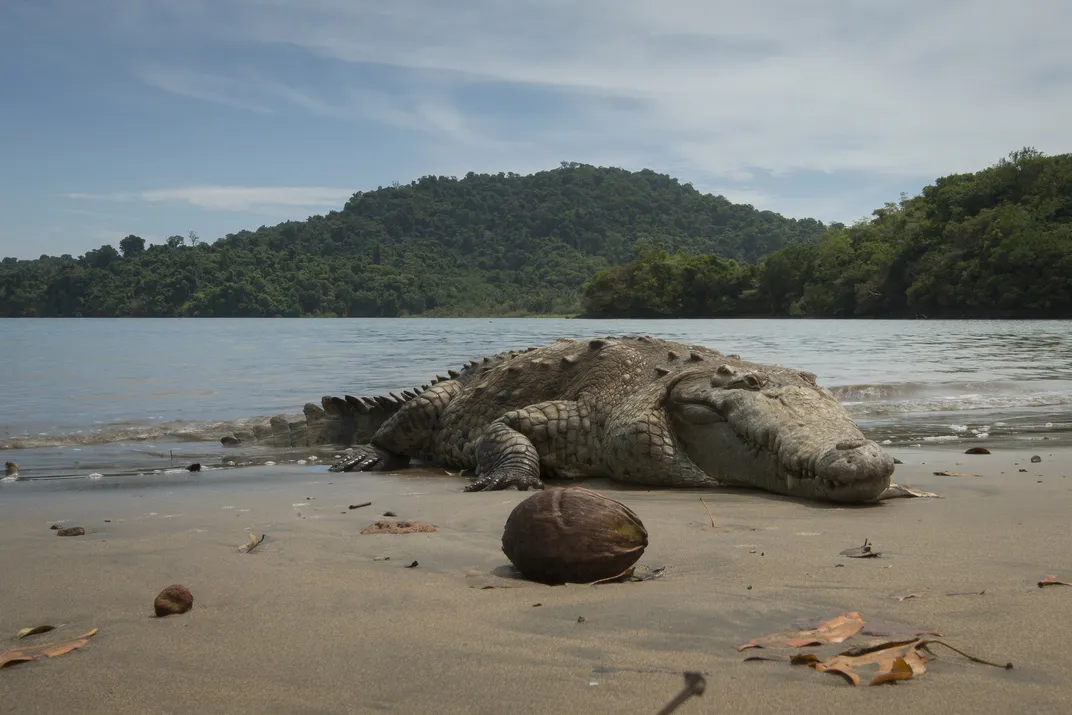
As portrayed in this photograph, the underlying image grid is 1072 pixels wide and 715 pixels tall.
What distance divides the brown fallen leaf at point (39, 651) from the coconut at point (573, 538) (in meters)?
1.28

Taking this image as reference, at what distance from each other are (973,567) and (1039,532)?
810 millimetres

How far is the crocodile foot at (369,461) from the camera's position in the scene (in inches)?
291

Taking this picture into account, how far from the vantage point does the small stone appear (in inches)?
105

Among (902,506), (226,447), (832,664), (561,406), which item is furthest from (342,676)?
(226,447)

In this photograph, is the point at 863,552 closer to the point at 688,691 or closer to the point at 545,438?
the point at 688,691

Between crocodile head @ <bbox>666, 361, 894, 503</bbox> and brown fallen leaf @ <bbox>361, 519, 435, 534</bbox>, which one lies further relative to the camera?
crocodile head @ <bbox>666, 361, 894, 503</bbox>

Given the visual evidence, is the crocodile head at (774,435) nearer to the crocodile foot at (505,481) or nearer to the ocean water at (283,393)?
the crocodile foot at (505,481)

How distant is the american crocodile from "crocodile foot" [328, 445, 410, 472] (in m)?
0.01

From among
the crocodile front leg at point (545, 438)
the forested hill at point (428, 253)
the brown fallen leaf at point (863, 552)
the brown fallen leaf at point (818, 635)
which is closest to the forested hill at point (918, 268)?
the forested hill at point (428, 253)

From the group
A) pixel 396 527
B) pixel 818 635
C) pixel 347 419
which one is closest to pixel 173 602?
pixel 396 527

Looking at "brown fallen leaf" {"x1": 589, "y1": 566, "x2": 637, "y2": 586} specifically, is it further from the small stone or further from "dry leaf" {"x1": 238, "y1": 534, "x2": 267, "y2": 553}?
"dry leaf" {"x1": 238, "y1": 534, "x2": 267, "y2": 553}

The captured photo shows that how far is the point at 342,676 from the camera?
2055 millimetres

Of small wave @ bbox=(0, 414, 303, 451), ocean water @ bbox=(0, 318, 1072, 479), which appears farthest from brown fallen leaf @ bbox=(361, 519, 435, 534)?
small wave @ bbox=(0, 414, 303, 451)

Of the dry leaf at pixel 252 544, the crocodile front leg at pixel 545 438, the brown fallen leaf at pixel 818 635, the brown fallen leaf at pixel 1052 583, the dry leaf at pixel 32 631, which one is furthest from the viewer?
the crocodile front leg at pixel 545 438
